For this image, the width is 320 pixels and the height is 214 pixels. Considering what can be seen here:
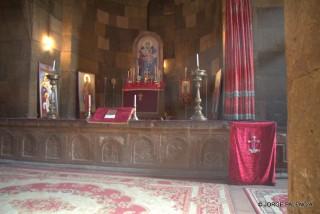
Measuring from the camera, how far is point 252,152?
448 centimetres

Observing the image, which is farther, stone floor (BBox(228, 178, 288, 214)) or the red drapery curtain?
the red drapery curtain

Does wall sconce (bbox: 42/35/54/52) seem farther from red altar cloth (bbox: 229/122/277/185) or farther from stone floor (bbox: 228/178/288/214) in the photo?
stone floor (bbox: 228/178/288/214)

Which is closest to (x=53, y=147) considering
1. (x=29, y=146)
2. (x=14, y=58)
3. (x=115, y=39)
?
(x=29, y=146)

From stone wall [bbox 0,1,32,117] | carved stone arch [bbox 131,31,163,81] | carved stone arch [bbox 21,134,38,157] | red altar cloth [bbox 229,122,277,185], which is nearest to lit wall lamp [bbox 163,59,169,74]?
carved stone arch [bbox 131,31,163,81]

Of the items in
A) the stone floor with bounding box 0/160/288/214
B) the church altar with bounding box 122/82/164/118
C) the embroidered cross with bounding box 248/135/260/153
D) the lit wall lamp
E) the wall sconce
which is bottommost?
the stone floor with bounding box 0/160/288/214

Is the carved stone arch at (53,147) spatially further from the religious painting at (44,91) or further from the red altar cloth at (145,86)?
the red altar cloth at (145,86)

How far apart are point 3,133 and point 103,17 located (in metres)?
5.85

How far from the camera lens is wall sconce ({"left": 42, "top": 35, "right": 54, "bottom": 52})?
8.09 metres

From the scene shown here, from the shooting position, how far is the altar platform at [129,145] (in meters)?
4.96

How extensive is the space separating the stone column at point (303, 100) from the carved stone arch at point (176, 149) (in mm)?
3427

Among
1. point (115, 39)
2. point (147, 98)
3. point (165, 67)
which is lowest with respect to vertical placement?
point (147, 98)

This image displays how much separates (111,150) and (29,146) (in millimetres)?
2155

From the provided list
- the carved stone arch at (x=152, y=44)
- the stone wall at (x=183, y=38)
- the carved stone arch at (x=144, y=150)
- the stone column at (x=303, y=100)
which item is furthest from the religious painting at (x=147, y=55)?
the stone column at (x=303, y=100)

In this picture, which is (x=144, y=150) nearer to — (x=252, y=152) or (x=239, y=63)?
(x=252, y=152)
